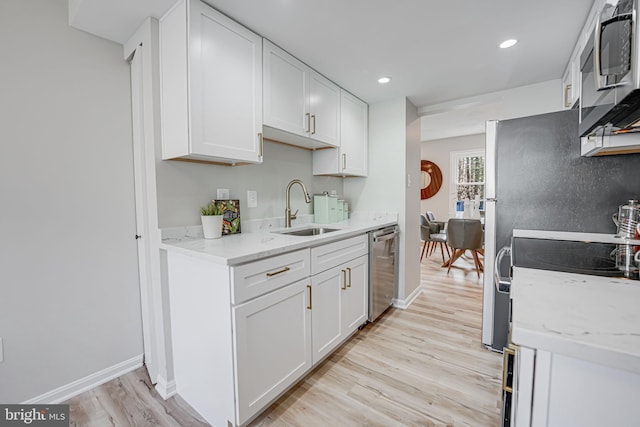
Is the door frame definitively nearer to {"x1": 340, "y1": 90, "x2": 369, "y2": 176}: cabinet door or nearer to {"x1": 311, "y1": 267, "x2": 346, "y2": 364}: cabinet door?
{"x1": 311, "y1": 267, "x2": 346, "y2": 364}: cabinet door

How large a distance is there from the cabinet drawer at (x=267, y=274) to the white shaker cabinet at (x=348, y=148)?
122 cm

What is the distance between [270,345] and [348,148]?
1.89 metres

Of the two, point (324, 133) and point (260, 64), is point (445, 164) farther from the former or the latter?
point (260, 64)

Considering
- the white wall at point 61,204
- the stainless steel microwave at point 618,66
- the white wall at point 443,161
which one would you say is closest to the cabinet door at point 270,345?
the white wall at point 61,204

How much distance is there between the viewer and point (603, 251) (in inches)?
45.9

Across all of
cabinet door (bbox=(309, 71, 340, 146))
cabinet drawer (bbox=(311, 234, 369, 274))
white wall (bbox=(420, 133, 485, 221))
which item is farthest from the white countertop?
white wall (bbox=(420, 133, 485, 221))

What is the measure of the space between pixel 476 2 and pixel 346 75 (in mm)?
1040

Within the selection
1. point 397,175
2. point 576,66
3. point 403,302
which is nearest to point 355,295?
point 403,302

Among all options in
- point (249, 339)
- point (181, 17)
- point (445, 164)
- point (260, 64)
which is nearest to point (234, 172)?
point (260, 64)

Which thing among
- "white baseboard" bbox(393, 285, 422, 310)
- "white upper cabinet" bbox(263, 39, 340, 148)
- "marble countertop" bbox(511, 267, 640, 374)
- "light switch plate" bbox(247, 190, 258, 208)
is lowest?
"white baseboard" bbox(393, 285, 422, 310)

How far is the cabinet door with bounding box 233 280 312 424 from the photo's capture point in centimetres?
124

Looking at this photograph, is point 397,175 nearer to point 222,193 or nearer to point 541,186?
point 541,186

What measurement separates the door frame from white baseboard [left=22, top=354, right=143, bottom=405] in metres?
0.12

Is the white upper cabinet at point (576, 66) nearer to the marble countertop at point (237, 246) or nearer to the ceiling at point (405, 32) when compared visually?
the ceiling at point (405, 32)
